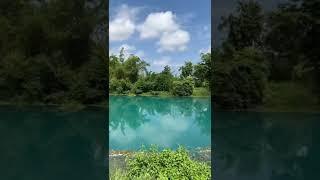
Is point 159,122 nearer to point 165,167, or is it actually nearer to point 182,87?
point 182,87

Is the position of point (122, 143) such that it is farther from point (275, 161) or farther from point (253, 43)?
point (253, 43)

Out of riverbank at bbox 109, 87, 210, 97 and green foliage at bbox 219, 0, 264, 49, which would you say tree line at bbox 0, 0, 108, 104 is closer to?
riverbank at bbox 109, 87, 210, 97

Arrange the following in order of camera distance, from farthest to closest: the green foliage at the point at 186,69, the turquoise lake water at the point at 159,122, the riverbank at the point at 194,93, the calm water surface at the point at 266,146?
the green foliage at the point at 186,69, the riverbank at the point at 194,93, the turquoise lake water at the point at 159,122, the calm water surface at the point at 266,146

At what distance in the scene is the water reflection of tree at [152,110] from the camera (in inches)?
414

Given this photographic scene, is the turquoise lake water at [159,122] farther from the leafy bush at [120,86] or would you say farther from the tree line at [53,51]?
the tree line at [53,51]

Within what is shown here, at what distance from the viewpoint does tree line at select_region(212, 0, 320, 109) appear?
11211 mm

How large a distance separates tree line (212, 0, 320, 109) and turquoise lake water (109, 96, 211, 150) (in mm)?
1034

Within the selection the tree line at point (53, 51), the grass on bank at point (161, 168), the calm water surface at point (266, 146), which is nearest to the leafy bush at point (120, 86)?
the tree line at point (53, 51)

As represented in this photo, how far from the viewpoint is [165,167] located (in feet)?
14.8

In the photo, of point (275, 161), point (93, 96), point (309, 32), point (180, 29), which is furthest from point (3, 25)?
point (275, 161)

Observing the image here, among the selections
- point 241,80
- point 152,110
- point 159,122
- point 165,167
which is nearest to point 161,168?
point 165,167

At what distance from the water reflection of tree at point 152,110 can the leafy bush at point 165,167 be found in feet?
14.4

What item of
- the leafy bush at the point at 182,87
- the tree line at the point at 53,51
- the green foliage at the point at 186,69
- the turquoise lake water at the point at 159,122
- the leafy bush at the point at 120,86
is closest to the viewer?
the turquoise lake water at the point at 159,122

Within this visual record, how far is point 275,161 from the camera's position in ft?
20.7
